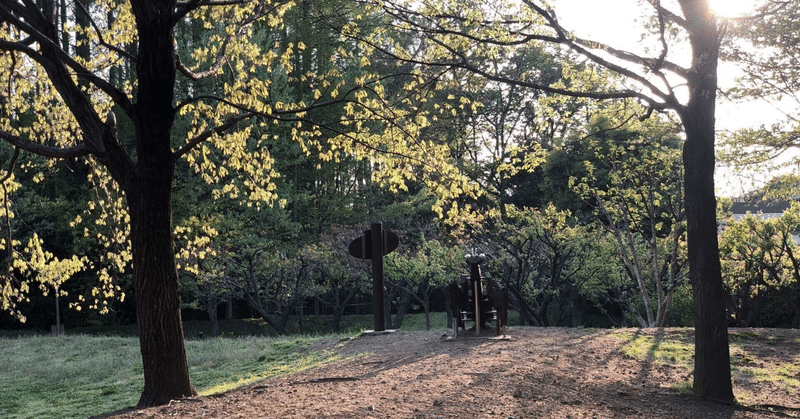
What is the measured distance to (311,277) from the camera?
21219 millimetres

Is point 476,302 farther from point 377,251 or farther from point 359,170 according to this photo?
point 359,170

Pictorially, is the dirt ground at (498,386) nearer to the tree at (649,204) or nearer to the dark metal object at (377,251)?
the dark metal object at (377,251)

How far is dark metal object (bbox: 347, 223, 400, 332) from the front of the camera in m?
12.0

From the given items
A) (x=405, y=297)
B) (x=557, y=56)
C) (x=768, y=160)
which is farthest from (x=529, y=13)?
(x=557, y=56)

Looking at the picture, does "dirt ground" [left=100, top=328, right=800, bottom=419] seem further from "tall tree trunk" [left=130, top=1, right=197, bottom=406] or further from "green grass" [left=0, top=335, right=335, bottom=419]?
"green grass" [left=0, top=335, right=335, bottom=419]

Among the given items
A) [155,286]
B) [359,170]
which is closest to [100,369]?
[155,286]

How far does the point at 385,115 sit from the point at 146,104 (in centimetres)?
291

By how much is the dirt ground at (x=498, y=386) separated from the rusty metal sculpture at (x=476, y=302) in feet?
1.23

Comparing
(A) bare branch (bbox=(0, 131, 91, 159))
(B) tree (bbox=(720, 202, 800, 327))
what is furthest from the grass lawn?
(B) tree (bbox=(720, 202, 800, 327))

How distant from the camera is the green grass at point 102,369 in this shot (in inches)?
392

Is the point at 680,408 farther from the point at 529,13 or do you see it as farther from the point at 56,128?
the point at 56,128

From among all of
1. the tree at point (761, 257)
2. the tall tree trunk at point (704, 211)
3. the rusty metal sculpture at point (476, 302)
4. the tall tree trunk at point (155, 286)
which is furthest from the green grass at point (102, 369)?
the tree at point (761, 257)

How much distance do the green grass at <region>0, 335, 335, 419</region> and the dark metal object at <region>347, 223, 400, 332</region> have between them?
143 centimetres

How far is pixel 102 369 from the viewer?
13023 mm
